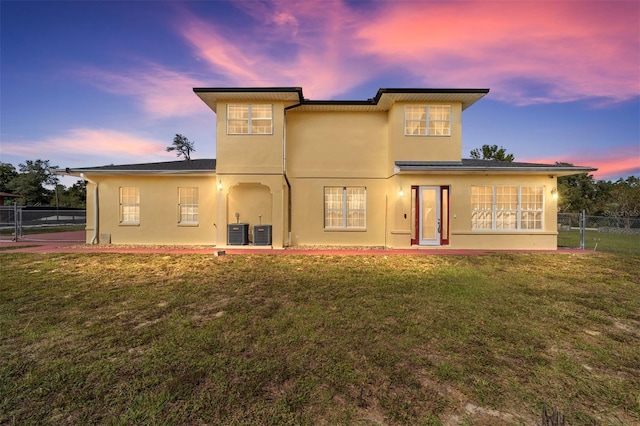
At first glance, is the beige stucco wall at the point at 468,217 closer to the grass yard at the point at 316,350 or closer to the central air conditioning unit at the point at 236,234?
the grass yard at the point at 316,350

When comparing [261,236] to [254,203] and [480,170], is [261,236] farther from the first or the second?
[480,170]

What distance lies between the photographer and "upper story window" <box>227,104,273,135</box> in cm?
1184

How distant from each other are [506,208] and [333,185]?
7964mm

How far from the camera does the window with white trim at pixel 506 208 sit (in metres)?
12.0

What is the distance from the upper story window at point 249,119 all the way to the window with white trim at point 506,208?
975 cm

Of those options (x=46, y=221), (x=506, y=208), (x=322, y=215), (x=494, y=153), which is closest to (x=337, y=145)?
(x=322, y=215)

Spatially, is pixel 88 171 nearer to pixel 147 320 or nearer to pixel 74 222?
pixel 147 320

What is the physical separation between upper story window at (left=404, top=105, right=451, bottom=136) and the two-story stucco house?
5cm

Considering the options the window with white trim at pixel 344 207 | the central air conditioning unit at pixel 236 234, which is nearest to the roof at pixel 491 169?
the window with white trim at pixel 344 207

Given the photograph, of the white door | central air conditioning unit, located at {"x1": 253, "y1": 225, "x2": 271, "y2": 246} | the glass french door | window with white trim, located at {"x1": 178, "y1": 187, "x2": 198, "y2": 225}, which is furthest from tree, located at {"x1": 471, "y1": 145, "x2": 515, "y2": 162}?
window with white trim, located at {"x1": 178, "y1": 187, "x2": 198, "y2": 225}

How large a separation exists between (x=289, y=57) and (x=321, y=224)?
39.2 feet

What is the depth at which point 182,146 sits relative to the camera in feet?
137

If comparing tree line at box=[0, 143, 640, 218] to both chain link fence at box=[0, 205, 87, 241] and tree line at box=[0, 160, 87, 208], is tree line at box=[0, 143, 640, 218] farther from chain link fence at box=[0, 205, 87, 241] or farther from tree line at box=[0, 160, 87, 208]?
chain link fence at box=[0, 205, 87, 241]

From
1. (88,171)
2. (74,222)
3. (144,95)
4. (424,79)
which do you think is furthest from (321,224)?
(74,222)
